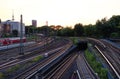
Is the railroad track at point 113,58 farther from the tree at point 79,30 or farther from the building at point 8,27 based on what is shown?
the tree at point 79,30

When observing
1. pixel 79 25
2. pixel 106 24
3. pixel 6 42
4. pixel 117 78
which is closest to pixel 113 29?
pixel 106 24

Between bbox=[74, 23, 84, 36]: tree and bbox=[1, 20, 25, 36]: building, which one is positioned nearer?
bbox=[1, 20, 25, 36]: building

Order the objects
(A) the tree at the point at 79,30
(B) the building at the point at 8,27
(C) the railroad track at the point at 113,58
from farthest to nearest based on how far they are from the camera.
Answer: (A) the tree at the point at 79,30 < (B) the building at the point at 8,27 < (C) the railroad track at the point at 113,58

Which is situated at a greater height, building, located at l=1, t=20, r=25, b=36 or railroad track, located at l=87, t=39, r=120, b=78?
building, located at l=1, t=20, r=25, b=36

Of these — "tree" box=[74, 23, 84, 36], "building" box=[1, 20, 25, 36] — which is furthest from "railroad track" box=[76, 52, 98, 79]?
"tree" box=[74, 23, 84, 36]

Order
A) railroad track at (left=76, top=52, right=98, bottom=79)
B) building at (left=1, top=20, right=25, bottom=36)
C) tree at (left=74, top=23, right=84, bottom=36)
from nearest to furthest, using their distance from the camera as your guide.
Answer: railroad track at (left=76, top=52, right=98, bottom=79) → building at (left=1, top=20, right=25, bottom=36) → tree at (left=74, top=23, right=84, bottom=36)

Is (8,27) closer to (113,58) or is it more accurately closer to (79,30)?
(79,30)

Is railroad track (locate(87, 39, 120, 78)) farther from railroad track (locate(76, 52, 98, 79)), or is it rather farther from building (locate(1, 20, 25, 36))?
building (locate(1, 20, 25, 36))

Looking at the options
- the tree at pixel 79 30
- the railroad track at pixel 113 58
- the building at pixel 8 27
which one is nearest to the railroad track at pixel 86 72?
the railroad track at pixel 113 58

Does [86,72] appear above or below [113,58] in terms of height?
below

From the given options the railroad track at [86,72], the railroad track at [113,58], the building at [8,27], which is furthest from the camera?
the building at [8,27]

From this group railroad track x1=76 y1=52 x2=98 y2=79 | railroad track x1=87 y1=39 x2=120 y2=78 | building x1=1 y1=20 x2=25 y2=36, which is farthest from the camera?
building x1=1 y1=20 x2=25 y2=36

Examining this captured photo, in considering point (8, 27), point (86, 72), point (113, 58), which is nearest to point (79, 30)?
point (8, 27)

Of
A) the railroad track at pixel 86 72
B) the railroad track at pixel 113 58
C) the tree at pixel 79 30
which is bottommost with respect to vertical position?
the railroad track at pixel 86 72
